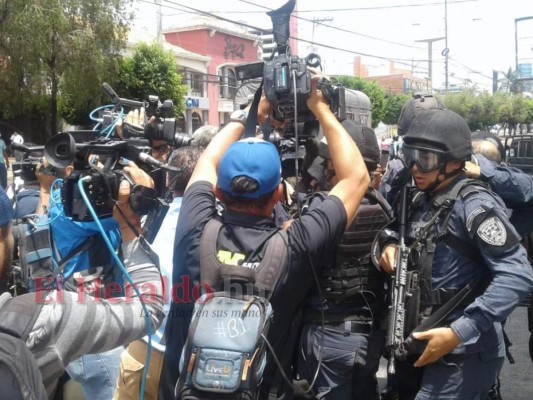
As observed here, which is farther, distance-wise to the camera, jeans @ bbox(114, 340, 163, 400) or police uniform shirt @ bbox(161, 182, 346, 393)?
jeans @ bbox(114, 340, 163, 400)

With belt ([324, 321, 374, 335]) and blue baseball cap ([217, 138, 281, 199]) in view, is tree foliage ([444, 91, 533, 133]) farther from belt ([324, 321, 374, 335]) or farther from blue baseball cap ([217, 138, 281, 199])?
blue baseball cap ([217, 138, 281, 199])

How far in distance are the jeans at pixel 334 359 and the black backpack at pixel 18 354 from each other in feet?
4.91

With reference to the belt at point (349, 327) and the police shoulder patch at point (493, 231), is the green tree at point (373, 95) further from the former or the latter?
the police shoulder patch at point (493, 231)

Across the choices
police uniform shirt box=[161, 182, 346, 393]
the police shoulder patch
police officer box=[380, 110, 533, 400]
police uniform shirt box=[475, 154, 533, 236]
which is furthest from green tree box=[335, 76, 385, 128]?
police uniform shirt box=[161, 182, 346, 393]

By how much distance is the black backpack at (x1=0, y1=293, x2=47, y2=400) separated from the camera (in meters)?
1.07

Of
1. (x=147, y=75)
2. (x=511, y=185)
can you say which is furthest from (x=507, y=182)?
(x=147, y=75)

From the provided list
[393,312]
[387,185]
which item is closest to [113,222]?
[393,312]

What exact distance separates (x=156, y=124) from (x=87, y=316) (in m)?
1.27

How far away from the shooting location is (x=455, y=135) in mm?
2559

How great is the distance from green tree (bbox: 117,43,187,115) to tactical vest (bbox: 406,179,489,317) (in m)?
19.0

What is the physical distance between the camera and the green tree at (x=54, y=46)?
53.2 ft

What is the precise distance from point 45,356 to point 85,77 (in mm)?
17404

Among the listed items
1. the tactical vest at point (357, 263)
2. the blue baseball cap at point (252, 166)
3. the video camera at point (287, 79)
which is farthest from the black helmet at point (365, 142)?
the blue baseball cap at point (252, 166)

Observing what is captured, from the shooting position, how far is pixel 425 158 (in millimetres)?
2566
